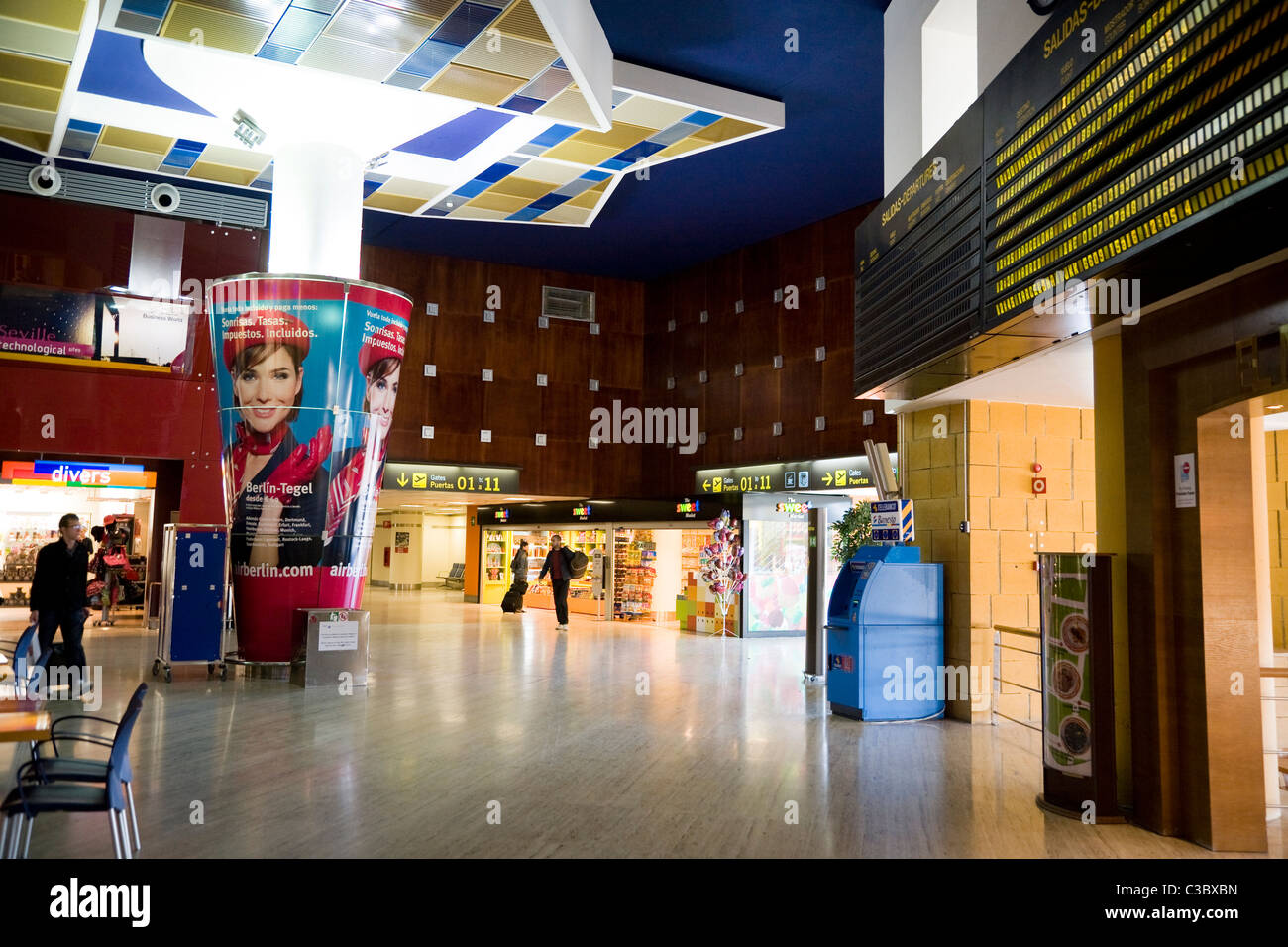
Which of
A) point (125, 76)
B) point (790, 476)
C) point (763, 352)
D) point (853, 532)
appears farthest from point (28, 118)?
point (790, 476)

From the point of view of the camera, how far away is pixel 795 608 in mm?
16391

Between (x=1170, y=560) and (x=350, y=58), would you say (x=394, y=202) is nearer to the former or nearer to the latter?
(x=350, y=58)

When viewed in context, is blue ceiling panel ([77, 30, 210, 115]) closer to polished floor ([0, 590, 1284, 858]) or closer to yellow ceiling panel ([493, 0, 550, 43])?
yellow ceiling panel ([493, 0, 550, 43])

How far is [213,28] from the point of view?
7285mm

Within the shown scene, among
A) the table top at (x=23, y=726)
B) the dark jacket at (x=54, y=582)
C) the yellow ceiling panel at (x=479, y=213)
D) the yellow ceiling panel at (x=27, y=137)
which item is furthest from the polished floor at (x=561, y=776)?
the yellow ceiling panel at (x=479, y=213)

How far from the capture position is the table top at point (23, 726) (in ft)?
12.1

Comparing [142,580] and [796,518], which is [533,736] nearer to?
[796,518]

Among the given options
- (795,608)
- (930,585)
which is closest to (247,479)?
(930,585)

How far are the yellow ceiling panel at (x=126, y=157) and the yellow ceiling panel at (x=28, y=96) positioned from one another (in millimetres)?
1235

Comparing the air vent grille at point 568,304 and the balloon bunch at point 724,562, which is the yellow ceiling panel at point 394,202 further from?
the balloon bunch at point 724,562

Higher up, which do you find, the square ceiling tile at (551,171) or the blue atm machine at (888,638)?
the square ceiling tile at (551,171)

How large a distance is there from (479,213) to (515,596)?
28.6 feet

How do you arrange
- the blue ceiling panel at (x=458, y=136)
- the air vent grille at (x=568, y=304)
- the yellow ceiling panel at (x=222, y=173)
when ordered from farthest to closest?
the air vent grille at (x=568, y=304) < the yellow ceiling panel at (x=222, y=173) < the blue ceiling panel at (x=458, y=136)

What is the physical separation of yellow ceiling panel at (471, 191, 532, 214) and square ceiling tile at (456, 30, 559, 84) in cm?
383
